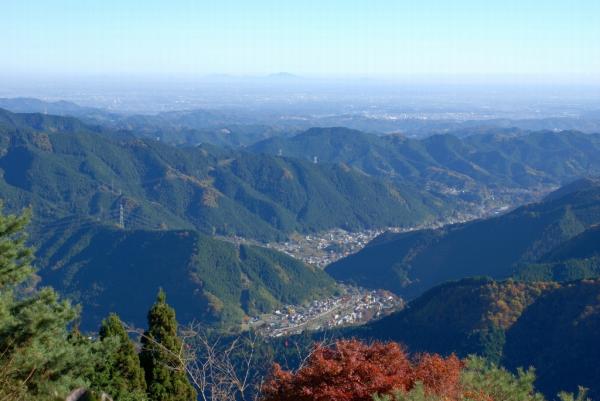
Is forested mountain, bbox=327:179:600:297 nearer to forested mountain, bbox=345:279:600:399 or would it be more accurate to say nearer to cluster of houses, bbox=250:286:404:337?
cluster of houses, bbox=250:286:404:337

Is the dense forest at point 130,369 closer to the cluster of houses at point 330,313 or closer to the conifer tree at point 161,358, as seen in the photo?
the conifer tree at point 161,358

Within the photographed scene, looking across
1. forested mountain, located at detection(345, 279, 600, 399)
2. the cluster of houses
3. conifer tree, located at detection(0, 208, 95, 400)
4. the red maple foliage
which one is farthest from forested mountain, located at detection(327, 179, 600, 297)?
conifer tree, located at detection(0, 208, 95, 400)

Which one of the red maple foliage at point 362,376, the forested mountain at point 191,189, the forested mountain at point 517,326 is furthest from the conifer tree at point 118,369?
the forested mountain at point 191,189

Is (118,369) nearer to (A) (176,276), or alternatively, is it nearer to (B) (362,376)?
(B) (362,376)

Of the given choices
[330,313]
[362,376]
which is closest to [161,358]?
[362,376]

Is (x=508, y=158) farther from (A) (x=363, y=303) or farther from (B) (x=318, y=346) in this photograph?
(B) (x=318, y=346)

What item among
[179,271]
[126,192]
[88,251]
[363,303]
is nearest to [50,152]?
[126,192]
